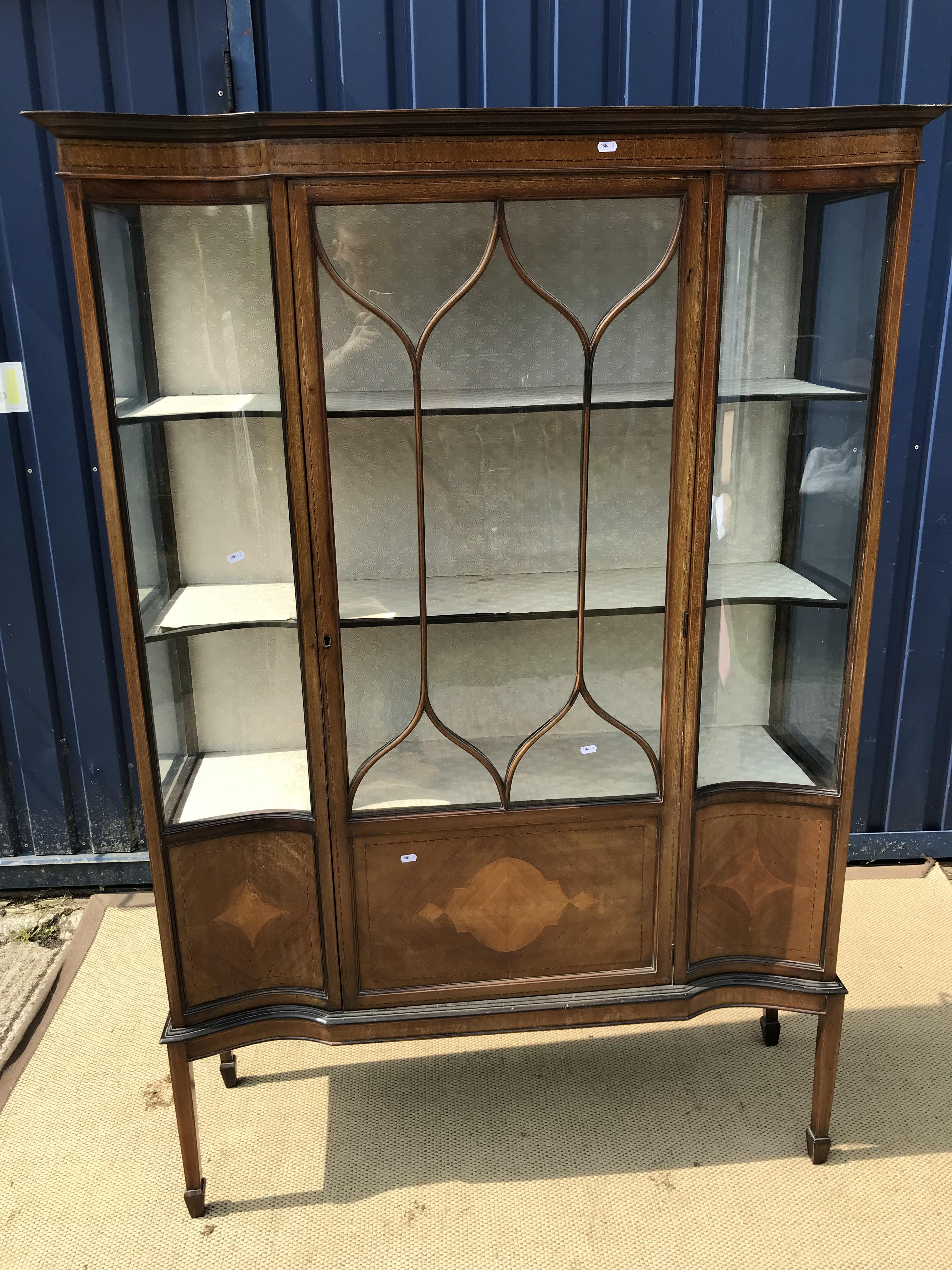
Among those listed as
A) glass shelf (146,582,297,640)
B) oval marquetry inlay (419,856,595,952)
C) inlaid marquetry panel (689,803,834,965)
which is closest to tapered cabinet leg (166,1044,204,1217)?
oval marquetry inlay (419,856,595,952)

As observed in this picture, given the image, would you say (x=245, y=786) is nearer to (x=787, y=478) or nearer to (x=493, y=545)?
(x=493, y=545)

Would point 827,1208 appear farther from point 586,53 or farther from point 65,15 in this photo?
point 65,15

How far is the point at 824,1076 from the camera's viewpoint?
6.07ft

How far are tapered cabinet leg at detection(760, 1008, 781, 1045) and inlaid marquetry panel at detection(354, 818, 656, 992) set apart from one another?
0.54 metres

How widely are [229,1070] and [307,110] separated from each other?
→ 84.8 inches

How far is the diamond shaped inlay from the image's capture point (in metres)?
1.74

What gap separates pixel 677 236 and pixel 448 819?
3.33ft

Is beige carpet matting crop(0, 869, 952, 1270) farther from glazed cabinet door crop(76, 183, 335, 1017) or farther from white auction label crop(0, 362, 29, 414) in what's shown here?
white auction label crop(0, 362, 29, 414)

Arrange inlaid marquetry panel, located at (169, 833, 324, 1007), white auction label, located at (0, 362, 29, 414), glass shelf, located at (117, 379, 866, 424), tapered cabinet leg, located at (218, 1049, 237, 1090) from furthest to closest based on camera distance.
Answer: white auction label, located at (0, 362, 29, 414), tapered cabinet leg, located at (218, 1049, 237, 1090), inlaid marquetry panel, located at (169, 833, 324, 1007), glass shelf, located at (117, 379, 866, 424)

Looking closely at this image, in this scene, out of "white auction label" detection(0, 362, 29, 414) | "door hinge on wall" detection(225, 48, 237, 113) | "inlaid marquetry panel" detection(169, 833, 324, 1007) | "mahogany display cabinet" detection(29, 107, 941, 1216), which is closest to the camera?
"mahogany display cabinet" detection(29, 107, 941, 1216)

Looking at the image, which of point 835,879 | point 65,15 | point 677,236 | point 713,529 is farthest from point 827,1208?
point 65,15

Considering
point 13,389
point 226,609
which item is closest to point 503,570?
point 226,609

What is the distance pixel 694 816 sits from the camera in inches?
69.1

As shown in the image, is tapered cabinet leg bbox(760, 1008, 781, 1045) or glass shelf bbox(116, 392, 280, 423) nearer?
glass shelf bbox(116, 392, 280, 423)
